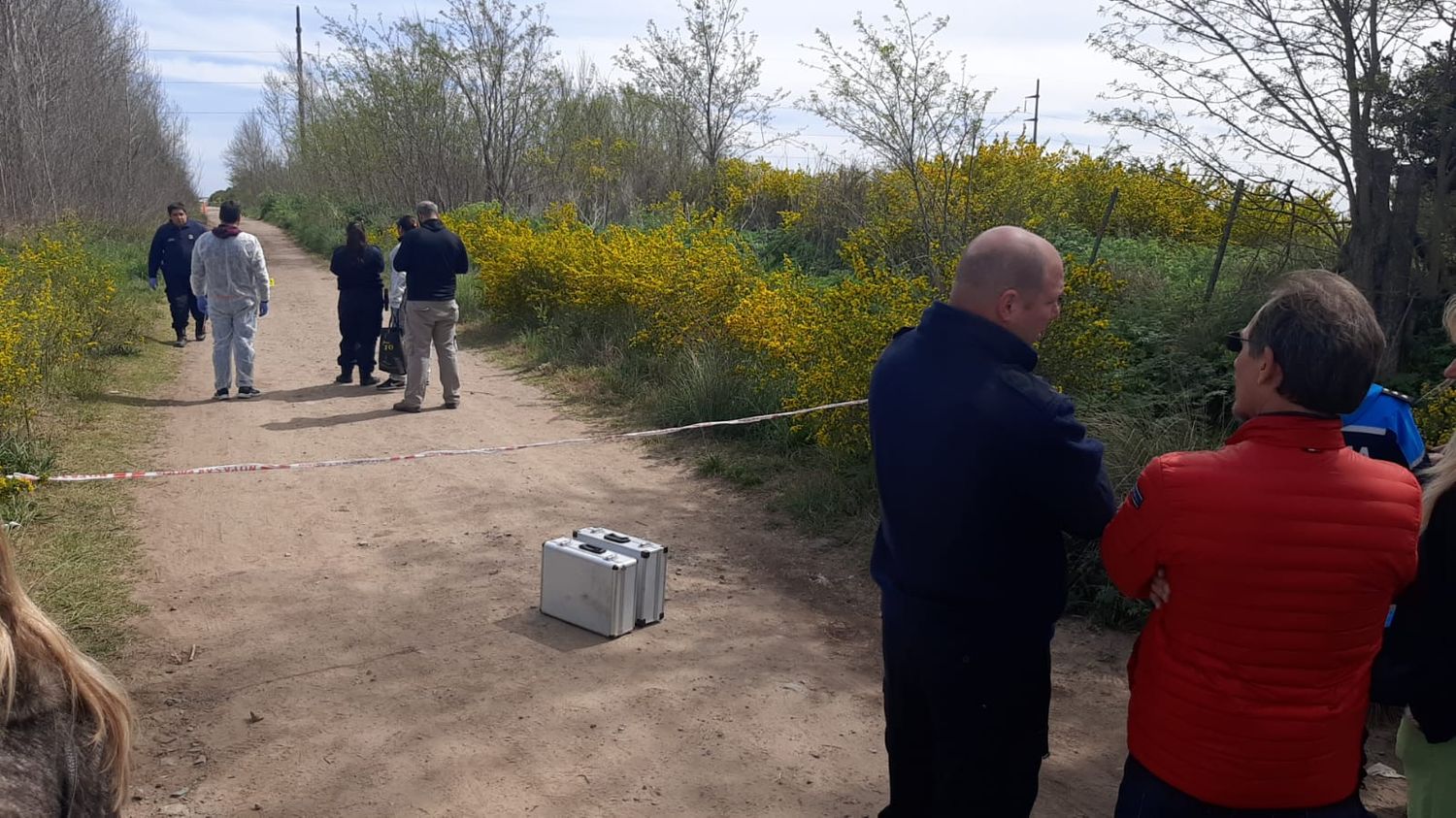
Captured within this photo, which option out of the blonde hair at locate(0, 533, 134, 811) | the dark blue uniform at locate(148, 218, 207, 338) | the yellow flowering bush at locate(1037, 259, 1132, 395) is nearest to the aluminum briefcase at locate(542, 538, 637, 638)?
the yellow flowering bush at locate(1037, 259, 1132, 395)

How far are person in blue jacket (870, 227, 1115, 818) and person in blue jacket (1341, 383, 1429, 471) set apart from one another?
1152mm

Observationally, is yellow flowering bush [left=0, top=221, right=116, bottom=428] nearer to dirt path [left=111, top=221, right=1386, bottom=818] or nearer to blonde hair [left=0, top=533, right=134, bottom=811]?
dirt path [left=111, top=221, right=1386, bottom=818]

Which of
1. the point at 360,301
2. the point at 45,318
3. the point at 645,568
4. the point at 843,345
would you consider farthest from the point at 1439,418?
the point at 45,318

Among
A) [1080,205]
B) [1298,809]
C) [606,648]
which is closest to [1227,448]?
[1298,809]

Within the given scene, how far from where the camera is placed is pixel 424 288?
9.82 metres

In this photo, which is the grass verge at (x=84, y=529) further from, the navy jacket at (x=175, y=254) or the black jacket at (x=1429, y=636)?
the black jacket at (x=1429, y=636)

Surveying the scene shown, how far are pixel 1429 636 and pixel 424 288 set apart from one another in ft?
29.1

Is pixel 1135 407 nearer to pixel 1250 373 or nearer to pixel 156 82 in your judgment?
pixel 1250 373

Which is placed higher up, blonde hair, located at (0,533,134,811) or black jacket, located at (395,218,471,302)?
black jacket, located at (395,218,471,302)

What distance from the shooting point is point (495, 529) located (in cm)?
662

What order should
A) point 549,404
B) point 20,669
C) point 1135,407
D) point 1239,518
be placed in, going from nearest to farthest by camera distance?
1. point 20,669
2. point 1239,518
3. point 1135,407
4. point 549,404

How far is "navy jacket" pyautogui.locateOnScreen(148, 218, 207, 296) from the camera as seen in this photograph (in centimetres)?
1345

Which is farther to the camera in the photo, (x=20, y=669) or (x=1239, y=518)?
(x=1239, y=518)

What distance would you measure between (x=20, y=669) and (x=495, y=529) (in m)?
4.97
